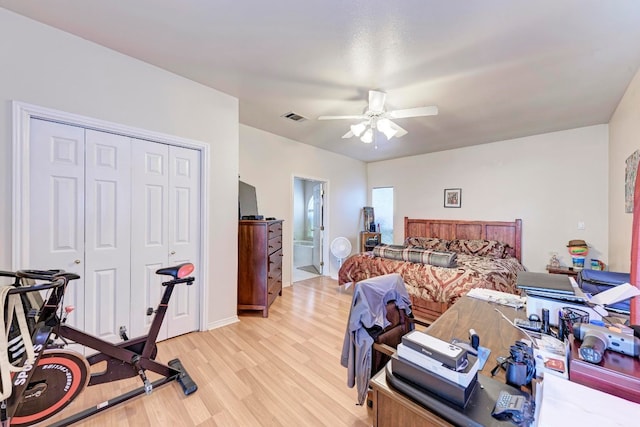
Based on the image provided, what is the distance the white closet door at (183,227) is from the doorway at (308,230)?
2231mm

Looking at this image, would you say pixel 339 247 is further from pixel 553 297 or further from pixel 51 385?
pixel 51 385

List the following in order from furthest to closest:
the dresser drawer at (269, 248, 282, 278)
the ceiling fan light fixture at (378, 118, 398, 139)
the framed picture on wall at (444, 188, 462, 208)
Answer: the framed picture on wall at (444, 188, 462, 208), the dresser drawer at (269, 248, 282, 278), the ceiling fan light fixture at (378, 118, 398, 139)

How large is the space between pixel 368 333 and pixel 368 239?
13.5 feet

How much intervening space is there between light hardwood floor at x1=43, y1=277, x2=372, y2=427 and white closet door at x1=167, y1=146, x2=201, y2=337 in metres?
0.20

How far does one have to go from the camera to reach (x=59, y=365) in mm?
1386

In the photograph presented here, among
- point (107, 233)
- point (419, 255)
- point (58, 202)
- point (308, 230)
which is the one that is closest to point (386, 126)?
point (419, 255)

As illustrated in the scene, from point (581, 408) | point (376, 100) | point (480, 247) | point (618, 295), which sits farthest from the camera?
point (480, 247)

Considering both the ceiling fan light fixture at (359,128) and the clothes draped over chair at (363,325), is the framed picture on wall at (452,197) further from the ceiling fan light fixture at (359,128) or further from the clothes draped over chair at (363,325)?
the clothes draped over chair at (363,325)

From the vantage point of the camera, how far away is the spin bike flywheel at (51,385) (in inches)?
52.1

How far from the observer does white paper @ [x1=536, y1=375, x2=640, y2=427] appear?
645 mm

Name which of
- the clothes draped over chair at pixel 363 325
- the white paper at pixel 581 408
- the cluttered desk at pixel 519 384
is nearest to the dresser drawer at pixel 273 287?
the clothes draped over chair at pixel 363 325

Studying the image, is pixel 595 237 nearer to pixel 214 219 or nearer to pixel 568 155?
pixel 568 155

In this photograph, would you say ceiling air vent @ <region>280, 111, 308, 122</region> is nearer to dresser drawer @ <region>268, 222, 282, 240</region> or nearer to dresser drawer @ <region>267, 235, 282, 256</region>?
dresser drawer @ <region>268, 222, 282, 240</region>

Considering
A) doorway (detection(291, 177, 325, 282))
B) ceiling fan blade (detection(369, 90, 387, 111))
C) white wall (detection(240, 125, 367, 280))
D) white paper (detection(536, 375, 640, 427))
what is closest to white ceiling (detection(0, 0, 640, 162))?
ceiling fan blade (detection(369, 90, 387, 111))
